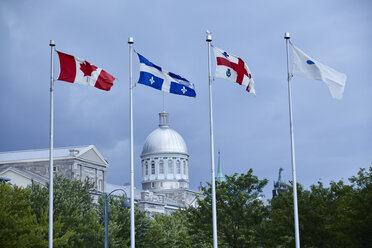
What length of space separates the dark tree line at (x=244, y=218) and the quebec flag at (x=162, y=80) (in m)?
15.1

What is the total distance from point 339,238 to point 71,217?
24.2 metres

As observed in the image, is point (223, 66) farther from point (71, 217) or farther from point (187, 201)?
point (187, 201)

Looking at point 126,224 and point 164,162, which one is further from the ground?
point 164,162

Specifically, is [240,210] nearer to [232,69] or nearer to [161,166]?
[232,69]

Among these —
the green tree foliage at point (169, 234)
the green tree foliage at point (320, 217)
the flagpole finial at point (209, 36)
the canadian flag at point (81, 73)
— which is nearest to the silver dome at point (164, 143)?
the green tree foliage at point (169, 234)

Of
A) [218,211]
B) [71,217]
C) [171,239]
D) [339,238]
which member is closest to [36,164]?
[171,239]

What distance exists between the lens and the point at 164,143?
6398 inches

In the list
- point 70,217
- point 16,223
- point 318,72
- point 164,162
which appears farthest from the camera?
point 164,162

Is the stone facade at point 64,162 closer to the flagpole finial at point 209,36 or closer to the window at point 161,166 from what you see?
the window at point 161,166

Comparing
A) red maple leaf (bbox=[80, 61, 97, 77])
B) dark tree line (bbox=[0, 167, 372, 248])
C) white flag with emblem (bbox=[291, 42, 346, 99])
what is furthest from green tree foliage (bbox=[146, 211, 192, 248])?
white flag with emblem (bbox=[291, 42, 346, 99])

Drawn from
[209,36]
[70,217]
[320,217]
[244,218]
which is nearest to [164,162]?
[70,217]

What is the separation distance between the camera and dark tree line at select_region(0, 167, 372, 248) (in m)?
45.3

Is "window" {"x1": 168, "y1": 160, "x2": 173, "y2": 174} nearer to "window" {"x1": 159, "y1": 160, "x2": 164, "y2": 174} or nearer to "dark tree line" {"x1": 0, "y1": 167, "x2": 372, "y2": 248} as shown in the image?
"window" {"x1": 159, "y1": 160, "x2": 164, "y2": 174}

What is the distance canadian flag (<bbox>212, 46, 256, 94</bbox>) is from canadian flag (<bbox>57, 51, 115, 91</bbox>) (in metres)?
5.71
